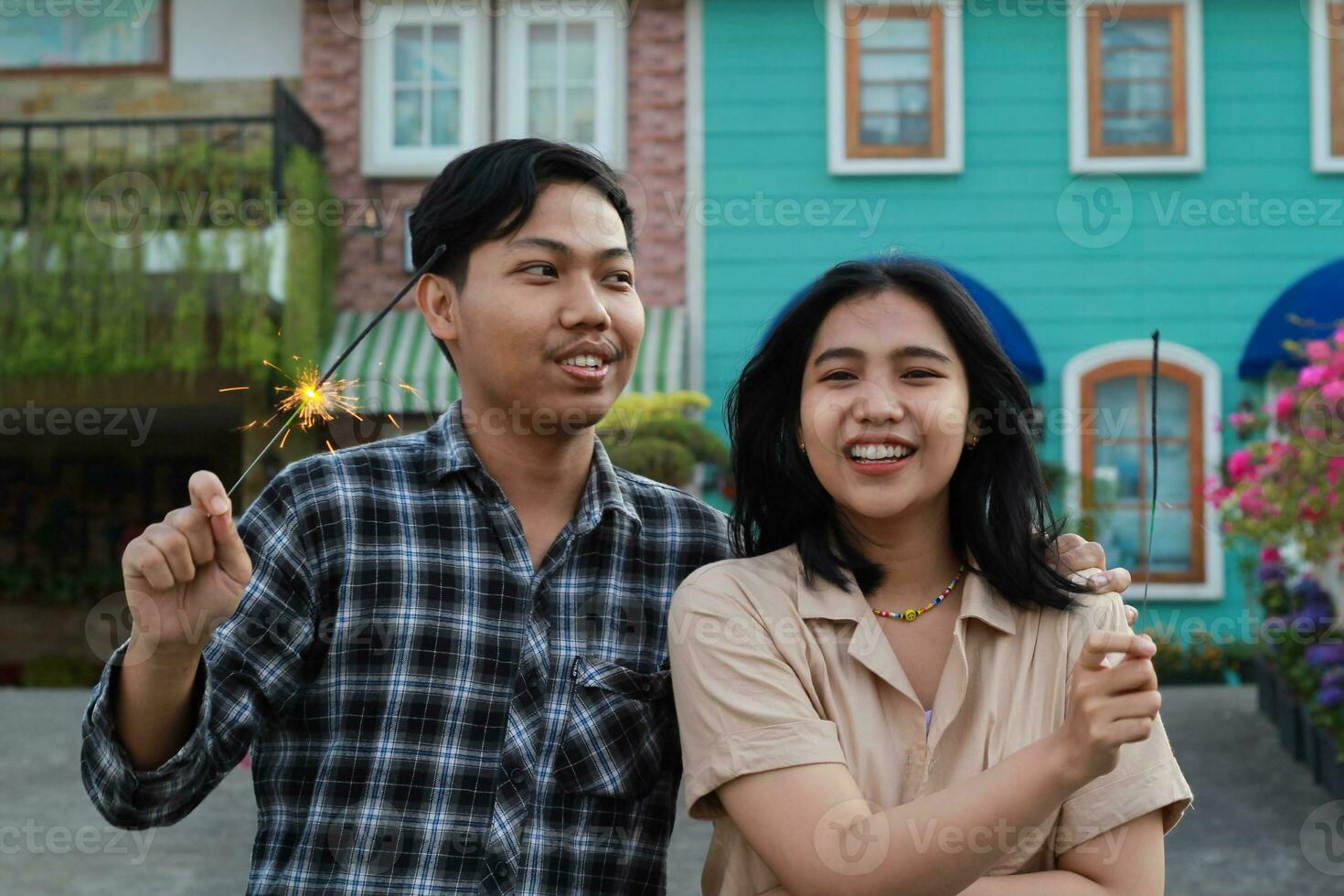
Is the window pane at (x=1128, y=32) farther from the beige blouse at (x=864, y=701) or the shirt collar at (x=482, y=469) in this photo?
the beige blouse at (x=864, y=701)

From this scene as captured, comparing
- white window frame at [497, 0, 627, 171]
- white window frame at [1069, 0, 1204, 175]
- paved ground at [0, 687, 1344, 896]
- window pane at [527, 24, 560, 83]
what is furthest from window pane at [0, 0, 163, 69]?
white window frame at [1069, 0, 1204, 175]

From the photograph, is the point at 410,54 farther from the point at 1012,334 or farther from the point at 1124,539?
the point at 1124,539

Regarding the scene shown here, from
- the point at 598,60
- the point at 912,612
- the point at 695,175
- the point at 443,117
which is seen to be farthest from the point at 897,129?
the point at 912,612

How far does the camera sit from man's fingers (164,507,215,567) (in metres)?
1.74

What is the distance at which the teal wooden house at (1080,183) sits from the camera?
9516 millimetres

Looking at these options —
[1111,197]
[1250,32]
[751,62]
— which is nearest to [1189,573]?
[1111,197]

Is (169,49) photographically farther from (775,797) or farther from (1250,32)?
(775,797)

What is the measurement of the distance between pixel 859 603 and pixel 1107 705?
46cm

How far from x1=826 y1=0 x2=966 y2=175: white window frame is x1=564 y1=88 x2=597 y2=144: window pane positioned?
173 centimetres

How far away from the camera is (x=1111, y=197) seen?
966 cm

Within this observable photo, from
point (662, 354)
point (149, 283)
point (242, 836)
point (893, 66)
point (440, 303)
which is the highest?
point (893, 66)

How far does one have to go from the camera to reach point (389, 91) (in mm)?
9852

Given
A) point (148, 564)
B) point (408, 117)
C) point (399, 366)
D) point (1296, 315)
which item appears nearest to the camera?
point (148, 564)

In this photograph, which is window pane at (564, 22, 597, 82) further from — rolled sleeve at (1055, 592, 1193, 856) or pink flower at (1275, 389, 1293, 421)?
rolled sleeve at (1055, 592, 1193, 856)
